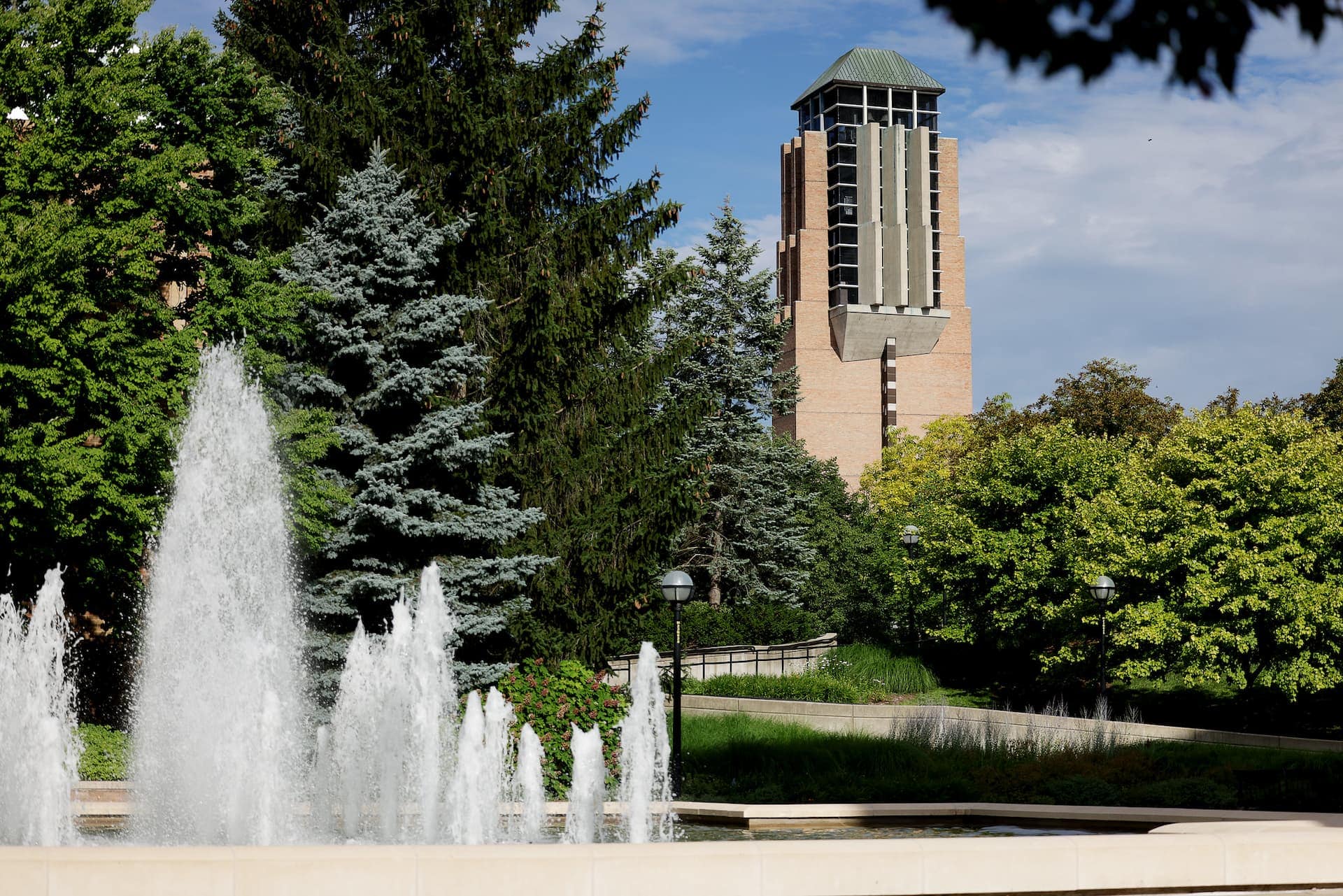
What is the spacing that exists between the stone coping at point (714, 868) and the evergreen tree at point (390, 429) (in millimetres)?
12216

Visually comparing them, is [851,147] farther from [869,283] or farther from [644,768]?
[644,768]

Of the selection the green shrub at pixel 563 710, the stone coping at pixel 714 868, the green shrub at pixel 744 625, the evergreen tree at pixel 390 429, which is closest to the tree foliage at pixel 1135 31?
the stone coping at pixel 714 868

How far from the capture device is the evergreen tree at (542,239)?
22500 millimetres

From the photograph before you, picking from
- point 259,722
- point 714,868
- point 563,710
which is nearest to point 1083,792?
point 563,710

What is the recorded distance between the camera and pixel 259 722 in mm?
15219

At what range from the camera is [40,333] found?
18.0m

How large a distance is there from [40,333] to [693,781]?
11.0m

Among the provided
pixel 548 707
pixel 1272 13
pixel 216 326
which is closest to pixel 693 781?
pixel 548 707

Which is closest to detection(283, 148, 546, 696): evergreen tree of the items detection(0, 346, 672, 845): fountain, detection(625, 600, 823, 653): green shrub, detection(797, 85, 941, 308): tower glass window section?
detection(0, 346, 672, 845): fountain

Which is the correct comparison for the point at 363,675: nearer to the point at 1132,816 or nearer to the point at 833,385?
the point at 1132,816

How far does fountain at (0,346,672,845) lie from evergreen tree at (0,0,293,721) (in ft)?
3.40

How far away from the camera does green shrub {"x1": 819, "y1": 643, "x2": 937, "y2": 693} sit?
3400 cm

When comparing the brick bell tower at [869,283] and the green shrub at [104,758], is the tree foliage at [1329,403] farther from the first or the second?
the green shrub at [104,758]

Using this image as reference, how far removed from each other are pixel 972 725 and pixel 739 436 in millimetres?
20623
